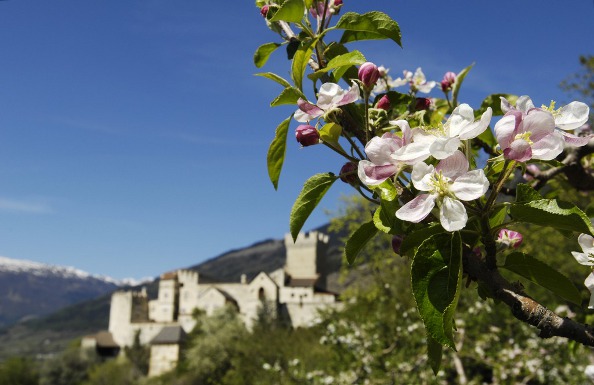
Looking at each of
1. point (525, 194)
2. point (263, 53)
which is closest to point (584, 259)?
point (525, 194)

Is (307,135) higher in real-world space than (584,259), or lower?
higher

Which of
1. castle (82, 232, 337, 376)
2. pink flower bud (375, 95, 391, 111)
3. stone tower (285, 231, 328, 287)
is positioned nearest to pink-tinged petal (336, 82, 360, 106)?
pink flower bud (375, 95, 391, 111)

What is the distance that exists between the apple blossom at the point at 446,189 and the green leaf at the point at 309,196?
1.01 ft

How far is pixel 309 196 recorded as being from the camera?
1398 millimetres

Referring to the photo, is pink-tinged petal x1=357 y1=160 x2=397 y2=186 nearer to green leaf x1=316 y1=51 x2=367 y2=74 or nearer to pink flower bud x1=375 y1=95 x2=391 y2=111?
green leaf x1=316 y1=51 x2=367 y2=74

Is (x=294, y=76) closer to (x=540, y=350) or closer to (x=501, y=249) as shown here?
(x=501, y=249)

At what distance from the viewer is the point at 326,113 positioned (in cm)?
138

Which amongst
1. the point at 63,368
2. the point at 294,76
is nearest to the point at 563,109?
the point at 294,76

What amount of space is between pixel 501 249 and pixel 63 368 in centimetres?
5897

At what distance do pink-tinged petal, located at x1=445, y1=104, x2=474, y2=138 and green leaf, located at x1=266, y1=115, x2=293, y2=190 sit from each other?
0.48 metres

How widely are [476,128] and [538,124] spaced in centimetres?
13

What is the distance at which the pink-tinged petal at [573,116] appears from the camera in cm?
125

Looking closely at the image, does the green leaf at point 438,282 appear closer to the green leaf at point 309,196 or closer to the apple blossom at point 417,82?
the green leaf at point 309,196

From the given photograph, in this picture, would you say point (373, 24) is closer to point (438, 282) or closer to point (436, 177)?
point (436, 177)
